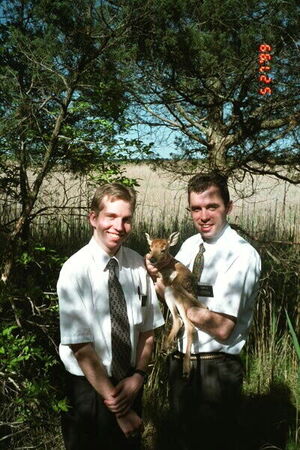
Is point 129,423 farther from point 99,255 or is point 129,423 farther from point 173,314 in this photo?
point 99,255

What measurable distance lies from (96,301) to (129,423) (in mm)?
547

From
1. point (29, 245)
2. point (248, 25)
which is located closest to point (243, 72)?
point (248, 25)

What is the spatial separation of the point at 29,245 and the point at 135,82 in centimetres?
208

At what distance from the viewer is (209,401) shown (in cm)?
229

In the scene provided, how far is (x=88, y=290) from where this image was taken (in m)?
2.11

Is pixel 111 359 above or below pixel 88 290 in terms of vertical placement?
below

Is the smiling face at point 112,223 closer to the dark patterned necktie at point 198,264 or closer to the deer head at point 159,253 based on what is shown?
the deer head at point 159,253

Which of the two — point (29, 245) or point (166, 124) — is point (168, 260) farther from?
point (166, 124)

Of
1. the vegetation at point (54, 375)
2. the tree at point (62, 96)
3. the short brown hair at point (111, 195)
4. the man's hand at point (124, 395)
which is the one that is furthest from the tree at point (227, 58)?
the man's hand at point (124, 395)

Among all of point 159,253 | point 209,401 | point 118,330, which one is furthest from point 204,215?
point 209,401

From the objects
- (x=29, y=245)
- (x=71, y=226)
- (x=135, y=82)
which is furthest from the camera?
(x=71, y=226)
